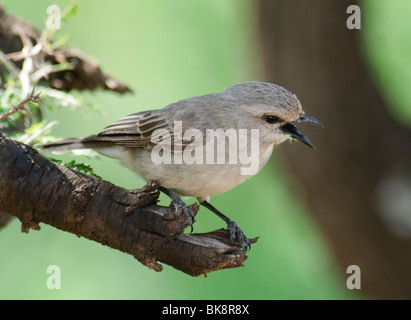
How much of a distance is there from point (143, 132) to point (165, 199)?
312cm

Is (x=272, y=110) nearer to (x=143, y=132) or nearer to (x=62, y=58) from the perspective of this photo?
(x=143, y=132)

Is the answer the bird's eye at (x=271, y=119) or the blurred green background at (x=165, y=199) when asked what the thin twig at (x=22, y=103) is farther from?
the blurred green background at (x=165, y=199)

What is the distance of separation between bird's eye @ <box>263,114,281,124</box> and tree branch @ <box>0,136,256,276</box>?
1.11m

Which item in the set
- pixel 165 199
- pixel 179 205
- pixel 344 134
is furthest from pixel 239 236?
pixel 165 199

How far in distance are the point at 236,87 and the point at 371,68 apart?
2881mm

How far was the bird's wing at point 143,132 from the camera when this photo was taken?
4.20 m

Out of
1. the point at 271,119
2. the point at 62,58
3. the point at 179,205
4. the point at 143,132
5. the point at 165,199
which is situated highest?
the point at 62,58

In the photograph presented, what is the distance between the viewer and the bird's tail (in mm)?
4289

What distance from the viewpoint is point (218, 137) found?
12.8ft

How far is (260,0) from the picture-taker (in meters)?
6.47

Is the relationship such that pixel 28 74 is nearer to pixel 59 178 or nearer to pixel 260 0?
pixel 59 178

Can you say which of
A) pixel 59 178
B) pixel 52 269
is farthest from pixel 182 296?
pixel 59 178

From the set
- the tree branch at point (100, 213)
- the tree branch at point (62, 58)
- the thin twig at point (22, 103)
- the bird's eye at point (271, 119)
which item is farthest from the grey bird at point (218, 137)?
the thin twig at point (22, 103)

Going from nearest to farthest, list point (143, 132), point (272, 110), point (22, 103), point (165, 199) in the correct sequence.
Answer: point (22, 103) < point (272, 110) < point (143, 132) < point (165, 199)
